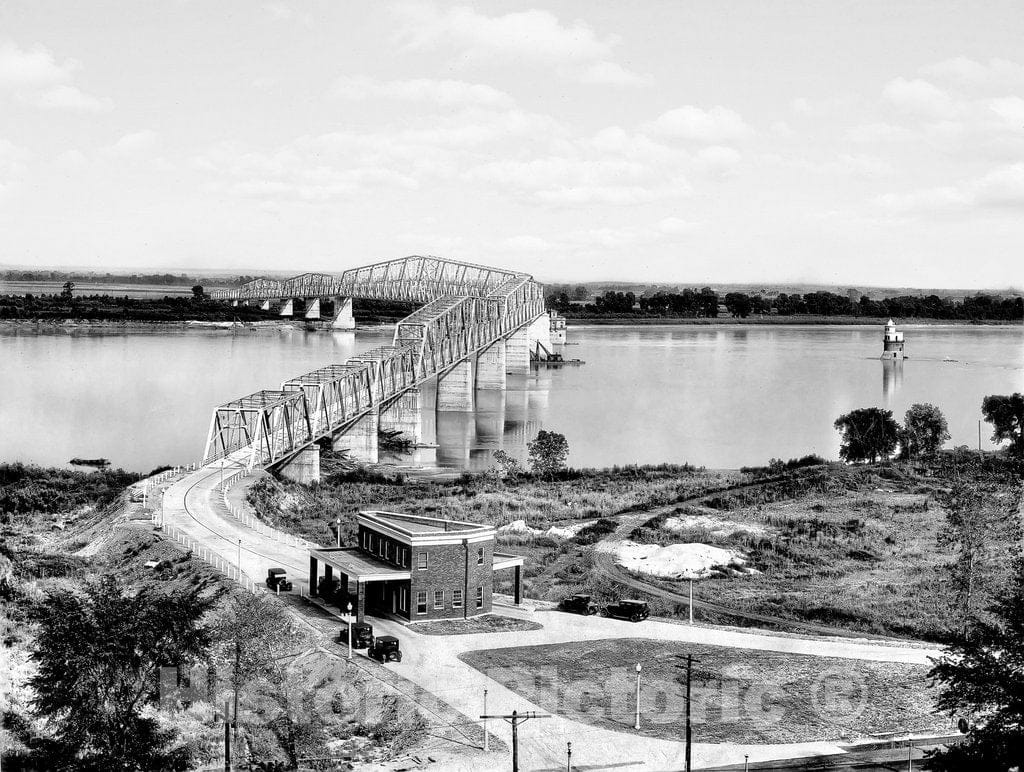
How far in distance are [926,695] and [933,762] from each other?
8665mm

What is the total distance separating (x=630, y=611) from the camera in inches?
1411

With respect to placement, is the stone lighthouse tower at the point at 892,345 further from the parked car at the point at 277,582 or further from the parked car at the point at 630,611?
the parked car at the point at 277,582

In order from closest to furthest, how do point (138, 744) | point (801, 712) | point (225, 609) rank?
point (138, 744)
point (801, 712)
point (225, 609)

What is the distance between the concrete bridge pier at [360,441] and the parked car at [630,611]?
138ft

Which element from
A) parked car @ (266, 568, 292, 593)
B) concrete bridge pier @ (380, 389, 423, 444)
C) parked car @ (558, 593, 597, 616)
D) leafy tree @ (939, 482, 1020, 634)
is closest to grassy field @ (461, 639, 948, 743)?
parked car @ (558, 593, 597, 616)

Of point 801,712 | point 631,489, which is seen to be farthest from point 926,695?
point 631,489

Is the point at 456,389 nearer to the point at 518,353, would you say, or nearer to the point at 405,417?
the point at 405,417

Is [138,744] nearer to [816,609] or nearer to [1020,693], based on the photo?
[1020,693]

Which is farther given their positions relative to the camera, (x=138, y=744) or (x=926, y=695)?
(x=926, y=695)

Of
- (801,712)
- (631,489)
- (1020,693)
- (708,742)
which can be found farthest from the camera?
(631,489)

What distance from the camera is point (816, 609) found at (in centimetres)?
3891

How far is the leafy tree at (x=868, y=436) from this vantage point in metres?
81.4

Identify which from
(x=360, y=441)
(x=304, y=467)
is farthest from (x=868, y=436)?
(x=304, y=467)

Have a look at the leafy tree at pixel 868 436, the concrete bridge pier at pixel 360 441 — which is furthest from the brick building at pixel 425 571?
the leafy tree at pixel 868 436
